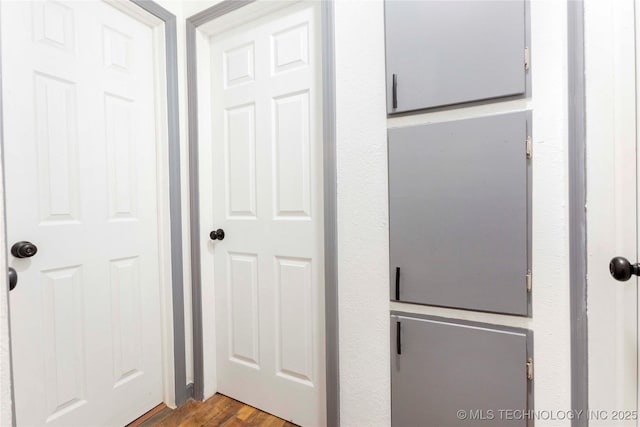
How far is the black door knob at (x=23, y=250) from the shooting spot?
3.52 ft

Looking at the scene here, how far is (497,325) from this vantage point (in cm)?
103

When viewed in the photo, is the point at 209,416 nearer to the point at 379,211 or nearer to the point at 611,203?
the point at 379,211

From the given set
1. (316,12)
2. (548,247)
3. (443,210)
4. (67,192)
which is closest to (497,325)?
(548,247)

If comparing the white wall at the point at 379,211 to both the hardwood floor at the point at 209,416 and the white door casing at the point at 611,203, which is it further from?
the hardwood floor at the point at 209,416

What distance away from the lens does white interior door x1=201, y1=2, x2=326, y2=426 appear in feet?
4.55

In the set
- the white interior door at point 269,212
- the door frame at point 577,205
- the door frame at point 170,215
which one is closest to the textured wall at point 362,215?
the white interior door at point 269,212

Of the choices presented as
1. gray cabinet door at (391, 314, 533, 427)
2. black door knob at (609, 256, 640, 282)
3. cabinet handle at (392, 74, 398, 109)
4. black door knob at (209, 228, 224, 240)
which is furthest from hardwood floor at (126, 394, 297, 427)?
cabinet handle at (392, 74, 398, 109)

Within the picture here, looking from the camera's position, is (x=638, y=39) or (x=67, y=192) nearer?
(x=638, y=39)

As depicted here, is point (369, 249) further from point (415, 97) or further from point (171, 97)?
point (171, 97)

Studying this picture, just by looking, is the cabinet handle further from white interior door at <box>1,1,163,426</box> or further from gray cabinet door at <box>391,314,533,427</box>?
white interior door at <box>1,1,163,426</box>

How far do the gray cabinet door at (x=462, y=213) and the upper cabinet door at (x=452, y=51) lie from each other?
103 millimetres

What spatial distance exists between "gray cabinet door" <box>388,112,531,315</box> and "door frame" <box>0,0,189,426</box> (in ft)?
3.58

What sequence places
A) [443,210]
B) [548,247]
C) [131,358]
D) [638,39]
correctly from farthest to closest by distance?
1. [131,358]
2. [443,210]
3. [548,247]
4. [638,39]

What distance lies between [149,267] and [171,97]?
0.86 m
